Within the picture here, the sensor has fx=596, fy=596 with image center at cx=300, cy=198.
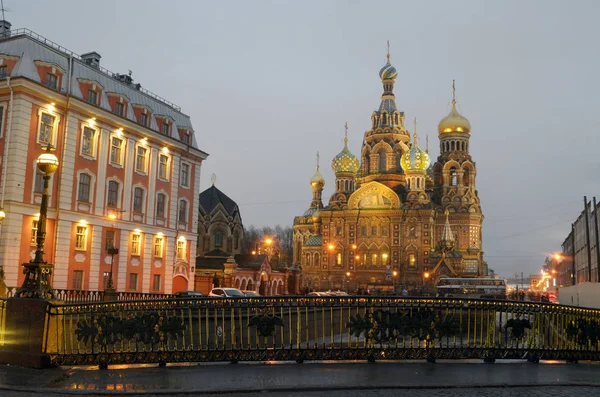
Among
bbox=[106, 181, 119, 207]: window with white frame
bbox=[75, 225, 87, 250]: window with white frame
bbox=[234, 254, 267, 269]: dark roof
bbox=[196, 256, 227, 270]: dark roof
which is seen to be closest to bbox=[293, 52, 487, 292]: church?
bbox=[234, 254, 267, 269]: dark roof

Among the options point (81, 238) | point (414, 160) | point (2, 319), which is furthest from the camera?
point (414, 160)

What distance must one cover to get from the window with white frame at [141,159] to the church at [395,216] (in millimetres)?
45512

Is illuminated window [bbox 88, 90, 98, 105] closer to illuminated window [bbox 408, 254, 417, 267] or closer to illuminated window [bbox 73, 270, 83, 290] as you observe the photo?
illuminated window [bbox 73, 270, 83, 290]

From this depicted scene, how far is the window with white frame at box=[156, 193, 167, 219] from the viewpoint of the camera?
36.9m

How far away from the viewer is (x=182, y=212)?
130 feet

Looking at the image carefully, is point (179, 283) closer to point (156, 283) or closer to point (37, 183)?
point (156, 283)

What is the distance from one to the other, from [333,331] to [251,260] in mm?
46682

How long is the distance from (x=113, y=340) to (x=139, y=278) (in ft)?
80.2

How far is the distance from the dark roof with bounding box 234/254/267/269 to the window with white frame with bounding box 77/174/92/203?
26.1 m

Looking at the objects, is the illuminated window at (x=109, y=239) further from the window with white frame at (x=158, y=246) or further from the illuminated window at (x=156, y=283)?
the illuminated window at (x=156, y=283)

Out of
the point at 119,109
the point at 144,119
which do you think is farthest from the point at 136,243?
the point at 119,109

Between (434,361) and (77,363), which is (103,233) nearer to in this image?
(77,363)

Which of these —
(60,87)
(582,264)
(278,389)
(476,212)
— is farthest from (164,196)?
(476,212)

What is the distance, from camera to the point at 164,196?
1483 inches
